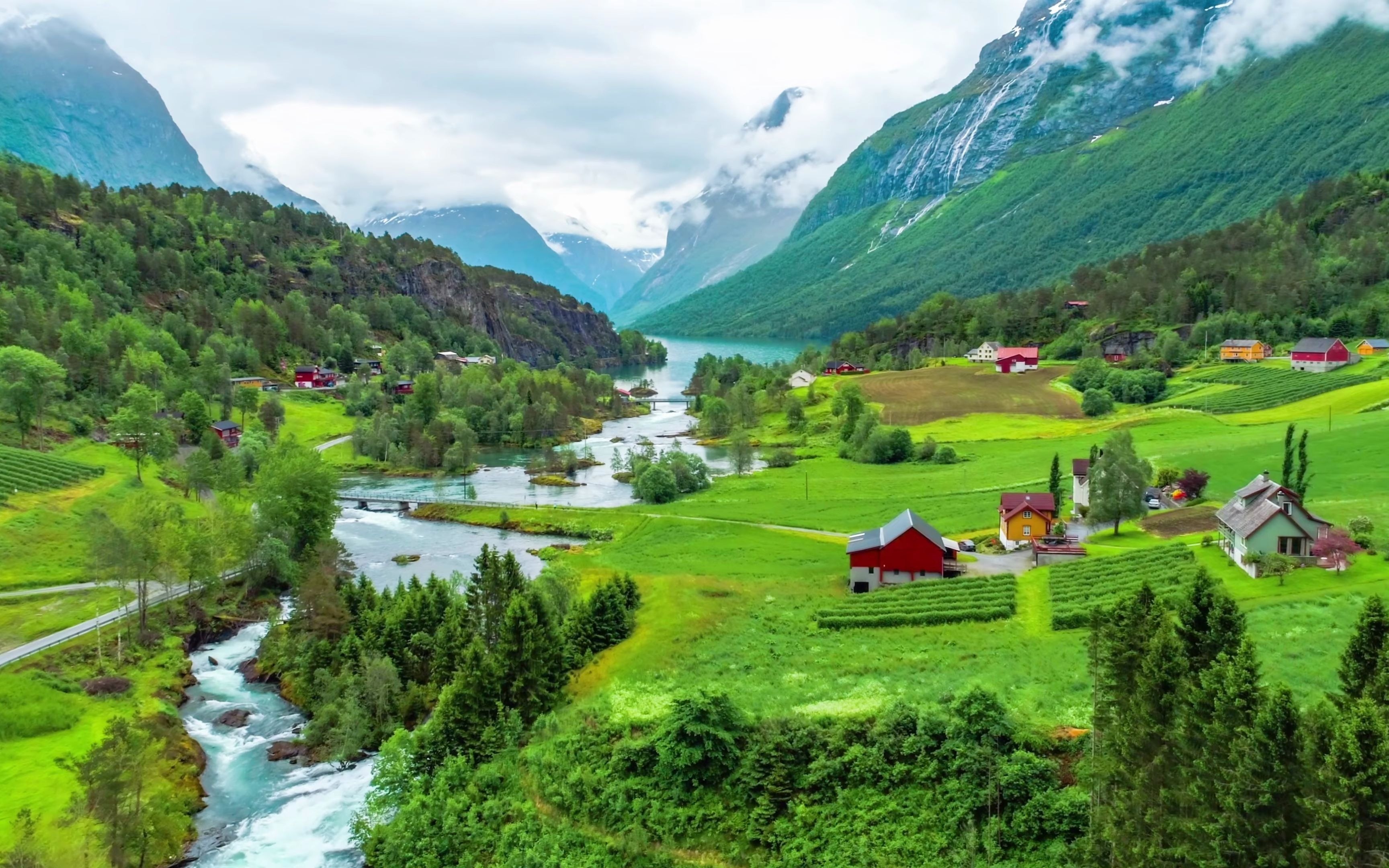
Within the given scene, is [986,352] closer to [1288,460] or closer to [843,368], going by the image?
[843,368]

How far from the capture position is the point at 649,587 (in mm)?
59031

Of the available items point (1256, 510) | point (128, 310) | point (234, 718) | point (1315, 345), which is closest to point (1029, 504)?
point (1256, 510)

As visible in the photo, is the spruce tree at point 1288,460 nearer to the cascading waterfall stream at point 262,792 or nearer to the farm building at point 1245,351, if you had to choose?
the cascading waterfall stream at point 262,792

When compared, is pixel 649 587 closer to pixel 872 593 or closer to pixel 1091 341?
pixel 872 593

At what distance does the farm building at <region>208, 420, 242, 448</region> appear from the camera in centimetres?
11444

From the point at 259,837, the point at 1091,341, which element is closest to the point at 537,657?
the point at 259,837

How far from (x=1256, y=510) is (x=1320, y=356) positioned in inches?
3682

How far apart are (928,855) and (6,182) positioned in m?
208

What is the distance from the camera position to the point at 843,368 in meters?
186

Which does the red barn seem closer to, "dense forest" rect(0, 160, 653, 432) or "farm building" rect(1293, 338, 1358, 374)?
"farm building" rect(1293, 338, 1358, 374)

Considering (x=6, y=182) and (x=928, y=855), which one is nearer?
(x=928, y=855)

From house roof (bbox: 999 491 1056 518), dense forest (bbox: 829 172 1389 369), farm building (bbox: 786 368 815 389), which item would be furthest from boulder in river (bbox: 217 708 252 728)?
dense forest (bbox: 829 172 1389 369)

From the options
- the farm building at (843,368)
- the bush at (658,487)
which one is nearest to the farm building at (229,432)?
the bush at (658,487)

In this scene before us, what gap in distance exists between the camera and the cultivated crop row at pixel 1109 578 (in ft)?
139
